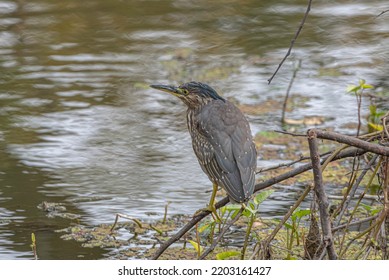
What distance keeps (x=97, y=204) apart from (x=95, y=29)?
564 centimetres

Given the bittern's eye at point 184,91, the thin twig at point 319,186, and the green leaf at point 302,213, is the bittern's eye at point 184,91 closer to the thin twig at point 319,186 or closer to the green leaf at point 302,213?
the green leaf at point 302,213

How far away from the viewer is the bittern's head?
220 inches

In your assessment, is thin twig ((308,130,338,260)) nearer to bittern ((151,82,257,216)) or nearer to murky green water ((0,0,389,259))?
bittern ((151,82,257,216))

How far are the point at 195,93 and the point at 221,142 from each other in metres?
0.58

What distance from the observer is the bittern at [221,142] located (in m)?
4.90

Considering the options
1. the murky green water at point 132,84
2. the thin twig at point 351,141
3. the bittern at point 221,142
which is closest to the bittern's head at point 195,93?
the bittern at point 221,142

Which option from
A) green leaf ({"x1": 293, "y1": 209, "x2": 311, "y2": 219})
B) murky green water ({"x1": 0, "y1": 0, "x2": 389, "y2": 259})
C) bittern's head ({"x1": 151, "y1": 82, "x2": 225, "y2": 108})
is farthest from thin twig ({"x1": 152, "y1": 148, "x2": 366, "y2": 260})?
murky green water ({"x1": 0, "y1": 0, "x2": 389, "y2": 259})

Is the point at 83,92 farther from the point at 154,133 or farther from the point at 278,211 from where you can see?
the point at 278,211

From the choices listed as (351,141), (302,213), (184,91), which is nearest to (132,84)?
(184,91)

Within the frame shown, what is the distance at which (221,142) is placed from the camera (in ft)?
16.9

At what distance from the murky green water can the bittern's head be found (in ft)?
3.40

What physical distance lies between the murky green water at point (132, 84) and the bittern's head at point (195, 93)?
1.04 meters

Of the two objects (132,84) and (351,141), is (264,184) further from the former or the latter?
(132,84)
